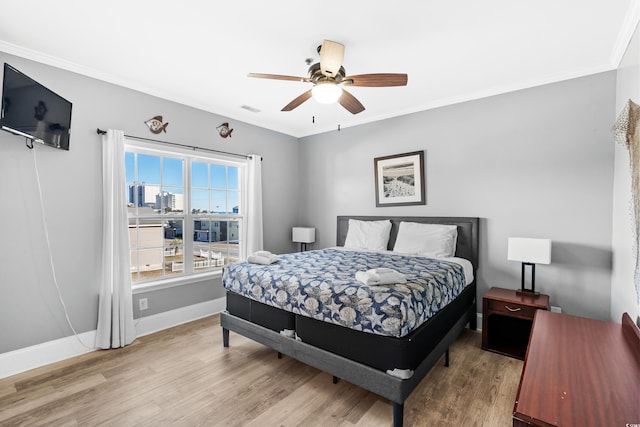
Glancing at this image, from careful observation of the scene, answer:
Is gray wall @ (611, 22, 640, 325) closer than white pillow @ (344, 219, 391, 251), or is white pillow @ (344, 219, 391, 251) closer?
gray wall @ (611, 22, 640, 325)

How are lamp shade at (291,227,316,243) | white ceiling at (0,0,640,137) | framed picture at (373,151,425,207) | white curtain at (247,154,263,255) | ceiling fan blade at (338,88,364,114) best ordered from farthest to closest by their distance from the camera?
1. lamp shade at (291,227,316,243)
2. white curtain at (247,154,263,255)
3. framed picture at (373,151,425,207)
4. ceiling fan blade at (338,88,364,114)
5. white ceiling at (0,0,640,137)

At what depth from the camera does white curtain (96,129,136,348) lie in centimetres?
293

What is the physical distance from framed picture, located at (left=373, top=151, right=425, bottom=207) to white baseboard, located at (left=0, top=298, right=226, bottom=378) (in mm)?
2996

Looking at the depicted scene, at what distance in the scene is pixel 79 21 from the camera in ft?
7.14

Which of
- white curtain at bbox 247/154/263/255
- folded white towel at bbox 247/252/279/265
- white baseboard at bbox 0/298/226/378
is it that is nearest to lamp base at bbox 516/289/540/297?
folded white towel at bbox 247/252/279/265

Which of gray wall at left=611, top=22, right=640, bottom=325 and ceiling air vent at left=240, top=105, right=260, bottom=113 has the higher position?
ceiling air vent at left=240, top=105, right=260, bottom=113

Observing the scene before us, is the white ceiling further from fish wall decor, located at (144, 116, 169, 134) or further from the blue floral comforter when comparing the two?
the blue floral comforter

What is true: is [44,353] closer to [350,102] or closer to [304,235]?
[304,235]

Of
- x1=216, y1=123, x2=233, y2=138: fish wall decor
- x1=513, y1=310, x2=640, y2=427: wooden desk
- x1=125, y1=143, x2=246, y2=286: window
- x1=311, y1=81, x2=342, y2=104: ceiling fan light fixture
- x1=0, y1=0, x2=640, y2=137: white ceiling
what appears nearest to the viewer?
x1=513, y1=310, x2=640, y2=427: wooden desk

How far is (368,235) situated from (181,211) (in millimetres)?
2453

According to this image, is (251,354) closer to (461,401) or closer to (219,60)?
(461,401)

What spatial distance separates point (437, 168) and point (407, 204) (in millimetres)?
600

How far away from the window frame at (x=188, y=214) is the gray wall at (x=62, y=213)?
12 centimetres

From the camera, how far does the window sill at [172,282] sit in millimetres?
3289
